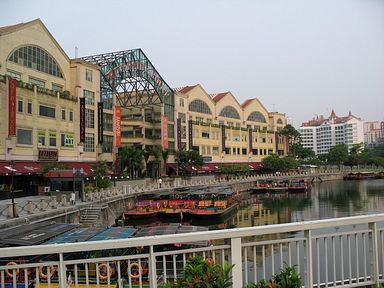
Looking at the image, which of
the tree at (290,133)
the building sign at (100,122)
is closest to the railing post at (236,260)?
the building sign at (100,122)

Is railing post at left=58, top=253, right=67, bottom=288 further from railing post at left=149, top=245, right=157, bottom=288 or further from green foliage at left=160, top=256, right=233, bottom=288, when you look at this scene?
green foliage at left=160, top=256, right=233, bottom=288

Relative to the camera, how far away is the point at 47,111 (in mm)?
36531

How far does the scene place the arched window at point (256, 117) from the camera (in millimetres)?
77250

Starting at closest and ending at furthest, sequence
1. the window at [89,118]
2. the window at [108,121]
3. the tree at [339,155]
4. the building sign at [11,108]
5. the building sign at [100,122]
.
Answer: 1. the building sign at [11,108]
2. the window at [89,118]
3. the building sign at [100,122]
4. the window at [108,121]
5. the tree at [339,155]

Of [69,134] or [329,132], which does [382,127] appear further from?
[69,134]

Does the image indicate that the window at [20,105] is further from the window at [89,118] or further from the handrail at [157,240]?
the handrail at [157,240]

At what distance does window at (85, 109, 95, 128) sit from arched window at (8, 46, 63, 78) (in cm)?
498

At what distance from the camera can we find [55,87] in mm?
39312

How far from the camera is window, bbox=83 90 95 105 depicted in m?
42.4

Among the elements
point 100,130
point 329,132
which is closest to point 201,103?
point 100,130

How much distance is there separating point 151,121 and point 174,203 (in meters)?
23.6

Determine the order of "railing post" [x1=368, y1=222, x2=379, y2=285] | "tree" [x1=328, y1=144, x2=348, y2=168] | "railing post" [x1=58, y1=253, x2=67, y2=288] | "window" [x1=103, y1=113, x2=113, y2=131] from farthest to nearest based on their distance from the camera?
"tree" [x1=328, y1=144, x2=348, y2=168], "window" [x1=103, y1=113, x2=113, y2=131], "railing post" [x1=368, y1=222, x2=379, y2=285], "railing post" [x1=58, y1=253, x2=67, y2=288]

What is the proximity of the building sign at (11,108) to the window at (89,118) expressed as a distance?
1125cm

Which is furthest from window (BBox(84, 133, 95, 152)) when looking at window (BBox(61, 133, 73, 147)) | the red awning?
the red awning
